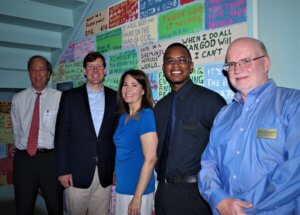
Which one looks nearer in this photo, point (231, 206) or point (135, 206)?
point (231, 206)

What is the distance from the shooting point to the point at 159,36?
2.31m

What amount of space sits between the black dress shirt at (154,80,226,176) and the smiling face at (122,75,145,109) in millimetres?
357

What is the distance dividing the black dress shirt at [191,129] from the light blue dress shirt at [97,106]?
74 cm

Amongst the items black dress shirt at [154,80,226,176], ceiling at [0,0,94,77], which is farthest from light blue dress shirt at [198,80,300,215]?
ceiling at [0,0,94,77]

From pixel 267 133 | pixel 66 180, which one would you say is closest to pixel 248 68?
pixel 267 133

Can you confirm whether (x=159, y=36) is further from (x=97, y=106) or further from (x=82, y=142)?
(x=82, y=142)

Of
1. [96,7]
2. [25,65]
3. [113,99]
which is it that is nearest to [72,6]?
[96,7]

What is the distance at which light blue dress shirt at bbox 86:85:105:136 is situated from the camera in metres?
2.19

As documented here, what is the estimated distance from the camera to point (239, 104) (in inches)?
56.6

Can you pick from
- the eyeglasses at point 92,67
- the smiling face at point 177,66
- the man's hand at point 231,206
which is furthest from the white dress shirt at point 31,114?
the man's hand at point 231,206

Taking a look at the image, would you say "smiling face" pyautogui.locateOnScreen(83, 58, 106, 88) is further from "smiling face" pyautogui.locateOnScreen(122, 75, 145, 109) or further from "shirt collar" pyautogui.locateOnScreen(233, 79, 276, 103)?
"shirt collar" pyautogui.locateOnScreen(233, 79, 276, 103)

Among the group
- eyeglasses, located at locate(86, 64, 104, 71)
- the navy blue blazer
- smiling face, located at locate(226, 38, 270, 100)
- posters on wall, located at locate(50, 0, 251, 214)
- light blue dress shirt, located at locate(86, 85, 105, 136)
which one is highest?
posters on wall, located at locate(50, 0, 251, 214)

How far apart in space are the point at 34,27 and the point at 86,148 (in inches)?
77.6

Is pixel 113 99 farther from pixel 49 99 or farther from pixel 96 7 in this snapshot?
pixel 96 7
